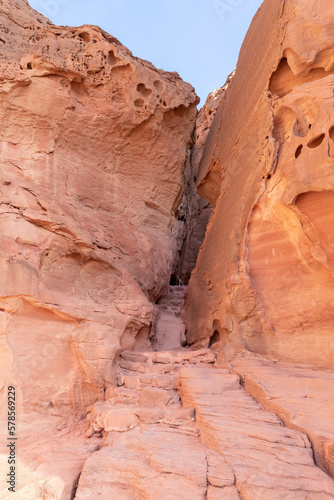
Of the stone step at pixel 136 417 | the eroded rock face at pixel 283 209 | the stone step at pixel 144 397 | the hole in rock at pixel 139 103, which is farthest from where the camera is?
the hole in rock at pixel 139 103

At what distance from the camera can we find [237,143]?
703 centimetres

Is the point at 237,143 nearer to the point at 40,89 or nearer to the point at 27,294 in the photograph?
the point at 40,89

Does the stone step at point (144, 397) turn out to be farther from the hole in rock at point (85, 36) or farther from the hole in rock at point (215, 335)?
the hole in rock at point (85, 36)

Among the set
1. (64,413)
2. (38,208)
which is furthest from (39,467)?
(38,208)

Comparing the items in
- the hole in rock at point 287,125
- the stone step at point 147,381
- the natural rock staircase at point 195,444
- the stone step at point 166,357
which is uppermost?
the hole in rock at point 287,125

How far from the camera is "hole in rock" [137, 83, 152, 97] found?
7758 millimetres

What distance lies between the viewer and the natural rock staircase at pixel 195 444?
2861 millimetres

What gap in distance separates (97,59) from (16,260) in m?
4.76

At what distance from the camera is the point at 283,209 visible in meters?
5.17

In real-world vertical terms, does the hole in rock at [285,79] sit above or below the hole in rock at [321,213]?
above

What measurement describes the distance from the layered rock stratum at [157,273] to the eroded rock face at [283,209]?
3cm

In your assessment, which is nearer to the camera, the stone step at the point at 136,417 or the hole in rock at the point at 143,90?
the stone step at the point at 136,417

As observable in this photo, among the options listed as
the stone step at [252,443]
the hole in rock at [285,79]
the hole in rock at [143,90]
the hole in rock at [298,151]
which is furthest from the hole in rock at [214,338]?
the hole in rock at [143,90]

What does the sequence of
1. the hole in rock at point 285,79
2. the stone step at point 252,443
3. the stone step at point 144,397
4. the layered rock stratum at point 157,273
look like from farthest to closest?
the hole in rock at point 285,79
the stone step at point 144,397
the layered rock stratum at point 157,273
the stone step at point 252,443
